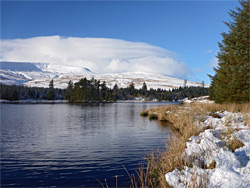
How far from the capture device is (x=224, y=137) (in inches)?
348

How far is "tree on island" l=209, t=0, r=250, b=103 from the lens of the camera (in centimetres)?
2241

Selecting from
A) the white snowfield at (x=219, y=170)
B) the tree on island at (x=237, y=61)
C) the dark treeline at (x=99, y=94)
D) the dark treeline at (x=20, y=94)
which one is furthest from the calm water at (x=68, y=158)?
the dark treeline at (x=20, y=94)

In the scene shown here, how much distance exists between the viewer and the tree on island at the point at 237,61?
2241 cm

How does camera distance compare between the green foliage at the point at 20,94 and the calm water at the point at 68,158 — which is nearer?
the calm water at the point at 68,158

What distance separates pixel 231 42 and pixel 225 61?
2660 millimetres

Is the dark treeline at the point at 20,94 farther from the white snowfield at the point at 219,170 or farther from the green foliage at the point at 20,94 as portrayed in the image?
the white snowfield at the point at 219,170

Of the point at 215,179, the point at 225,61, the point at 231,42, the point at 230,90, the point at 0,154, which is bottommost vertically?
the point at 0,154

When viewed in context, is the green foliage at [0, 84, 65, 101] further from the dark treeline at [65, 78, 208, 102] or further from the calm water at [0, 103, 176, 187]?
the calm water at [0, 103, 176, 187]

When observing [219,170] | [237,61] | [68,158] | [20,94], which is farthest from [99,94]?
[219,170]

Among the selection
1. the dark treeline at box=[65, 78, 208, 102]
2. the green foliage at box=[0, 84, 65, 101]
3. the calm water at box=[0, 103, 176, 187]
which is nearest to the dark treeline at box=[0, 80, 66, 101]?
the green foliage at box=[0, 84, 65, 101]

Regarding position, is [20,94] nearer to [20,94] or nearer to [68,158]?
[20,94]

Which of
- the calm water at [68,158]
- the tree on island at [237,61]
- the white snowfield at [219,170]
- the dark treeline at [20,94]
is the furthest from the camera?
the dark treeline at [20,94]

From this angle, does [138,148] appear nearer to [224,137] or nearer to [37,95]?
[224,137]

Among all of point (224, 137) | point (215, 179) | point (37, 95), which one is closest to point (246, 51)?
point (224, 137)
